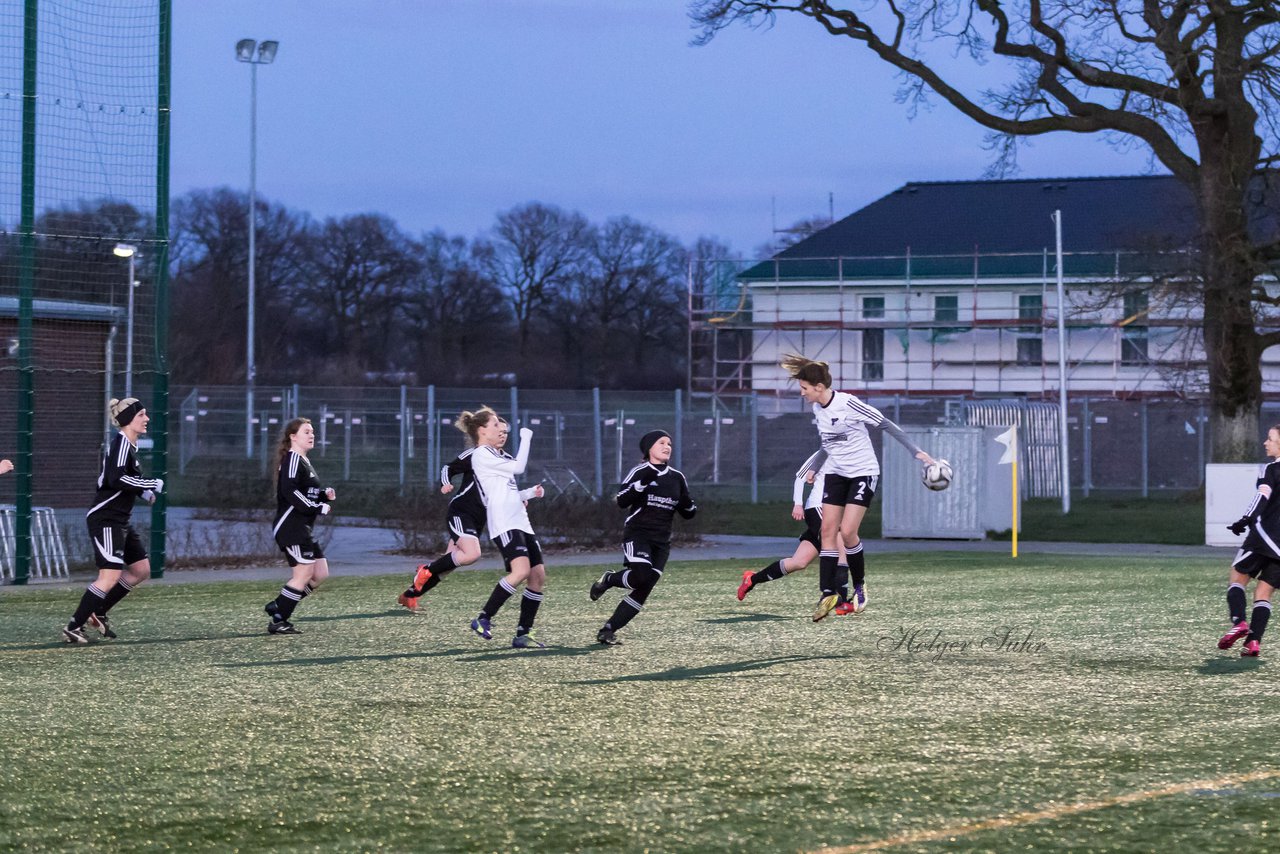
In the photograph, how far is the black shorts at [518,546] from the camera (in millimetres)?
10898

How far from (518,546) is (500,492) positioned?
1.36 ft

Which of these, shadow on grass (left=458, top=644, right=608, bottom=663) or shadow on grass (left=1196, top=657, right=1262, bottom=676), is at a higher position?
shadow on grass (left=1196, top=657, right=1262, bottom=676)

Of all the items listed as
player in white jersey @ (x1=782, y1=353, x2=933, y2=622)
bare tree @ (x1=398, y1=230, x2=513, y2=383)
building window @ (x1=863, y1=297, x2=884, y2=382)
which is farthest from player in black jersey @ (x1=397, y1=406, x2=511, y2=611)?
bare tree @ (x1=398, y1=230, x2=513, y2=383)

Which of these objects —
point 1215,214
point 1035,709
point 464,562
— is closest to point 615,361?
point 1215,214

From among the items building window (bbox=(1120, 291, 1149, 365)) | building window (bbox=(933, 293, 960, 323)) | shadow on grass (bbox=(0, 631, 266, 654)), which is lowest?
shadow on grass (bbox=(0, 631, 266, 654))

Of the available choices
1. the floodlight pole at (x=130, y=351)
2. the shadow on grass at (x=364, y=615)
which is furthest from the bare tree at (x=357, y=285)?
the shadow on grass at (x=364, y=615)

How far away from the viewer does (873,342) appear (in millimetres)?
55188

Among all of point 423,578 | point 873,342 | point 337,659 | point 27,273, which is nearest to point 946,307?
point 873,342

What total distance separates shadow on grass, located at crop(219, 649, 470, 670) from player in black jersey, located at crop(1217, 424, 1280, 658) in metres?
4.90

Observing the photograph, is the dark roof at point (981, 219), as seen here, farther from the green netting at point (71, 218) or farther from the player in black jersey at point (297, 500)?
the player in black jersey at point (297, 500)

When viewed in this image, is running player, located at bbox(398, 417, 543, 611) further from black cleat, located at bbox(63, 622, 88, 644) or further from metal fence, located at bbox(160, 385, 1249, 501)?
metal fence, located at bbox(160, 385, 1249, 501)

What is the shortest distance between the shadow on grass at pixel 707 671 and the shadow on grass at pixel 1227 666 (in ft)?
7.16

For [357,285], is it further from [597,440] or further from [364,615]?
[364,615]

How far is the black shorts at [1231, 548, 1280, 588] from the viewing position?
10.3m
